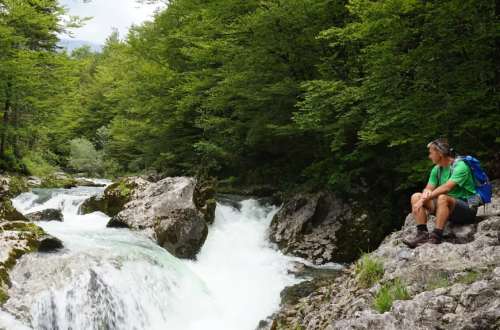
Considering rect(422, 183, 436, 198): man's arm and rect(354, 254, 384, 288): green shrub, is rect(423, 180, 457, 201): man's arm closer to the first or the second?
rect(422, 183, 436, 198): man's arm

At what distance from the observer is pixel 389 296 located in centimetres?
455

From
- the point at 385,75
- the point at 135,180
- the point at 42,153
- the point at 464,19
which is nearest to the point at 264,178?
the point at 135,180

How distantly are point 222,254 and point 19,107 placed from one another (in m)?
15.3

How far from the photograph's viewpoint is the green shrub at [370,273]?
5.52 metres

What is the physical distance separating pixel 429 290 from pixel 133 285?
4.97 meters

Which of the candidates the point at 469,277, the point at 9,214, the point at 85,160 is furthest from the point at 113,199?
the point at 85,160

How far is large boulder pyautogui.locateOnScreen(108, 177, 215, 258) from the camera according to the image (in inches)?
418

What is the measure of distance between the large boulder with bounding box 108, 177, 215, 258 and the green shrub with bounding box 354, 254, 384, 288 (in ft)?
19.4

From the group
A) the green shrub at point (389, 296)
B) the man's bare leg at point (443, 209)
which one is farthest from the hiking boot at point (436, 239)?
the green shrub at point (389, 296)

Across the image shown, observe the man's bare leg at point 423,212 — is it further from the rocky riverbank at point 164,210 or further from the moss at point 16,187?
the moss at point 16,187

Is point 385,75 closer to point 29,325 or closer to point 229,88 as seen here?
point 229,88

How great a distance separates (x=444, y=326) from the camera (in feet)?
12.8

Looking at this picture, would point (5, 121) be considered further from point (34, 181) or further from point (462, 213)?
point (462, 213)

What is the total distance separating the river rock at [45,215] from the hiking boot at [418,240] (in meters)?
9.37
